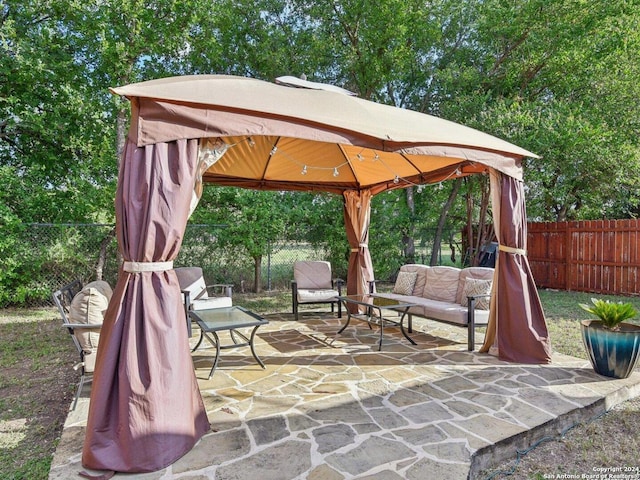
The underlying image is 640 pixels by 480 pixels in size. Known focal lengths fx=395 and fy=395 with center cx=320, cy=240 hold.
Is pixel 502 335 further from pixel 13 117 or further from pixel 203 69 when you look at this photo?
pixel 203 69

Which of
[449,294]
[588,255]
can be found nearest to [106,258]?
[449,294]

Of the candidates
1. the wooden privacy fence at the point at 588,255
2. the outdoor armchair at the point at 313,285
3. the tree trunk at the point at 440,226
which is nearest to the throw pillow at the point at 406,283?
the outdoor armchair at the point at 313,285

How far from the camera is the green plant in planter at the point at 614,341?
3594 mm

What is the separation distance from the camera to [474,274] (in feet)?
16.8

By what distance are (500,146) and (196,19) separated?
24.6ft

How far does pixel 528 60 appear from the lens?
9.55 m

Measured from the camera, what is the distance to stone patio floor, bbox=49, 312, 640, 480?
2.36 metres

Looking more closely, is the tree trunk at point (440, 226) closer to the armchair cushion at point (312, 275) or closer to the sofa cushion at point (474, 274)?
the armchair cushion at point (312, 275)

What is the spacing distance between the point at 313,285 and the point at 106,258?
14.3 ft

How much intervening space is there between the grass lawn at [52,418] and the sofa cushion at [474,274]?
1.15 metres

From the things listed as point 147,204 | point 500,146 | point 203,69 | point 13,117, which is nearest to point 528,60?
point 500,146

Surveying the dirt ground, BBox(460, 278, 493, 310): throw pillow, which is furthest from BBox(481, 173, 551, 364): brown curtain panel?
the dirt ground

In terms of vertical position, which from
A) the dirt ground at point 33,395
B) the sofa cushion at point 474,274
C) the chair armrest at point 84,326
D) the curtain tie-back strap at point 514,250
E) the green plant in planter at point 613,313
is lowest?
the dirt ground at point 33,395

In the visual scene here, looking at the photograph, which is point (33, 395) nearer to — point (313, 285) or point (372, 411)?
point (372, 411)
